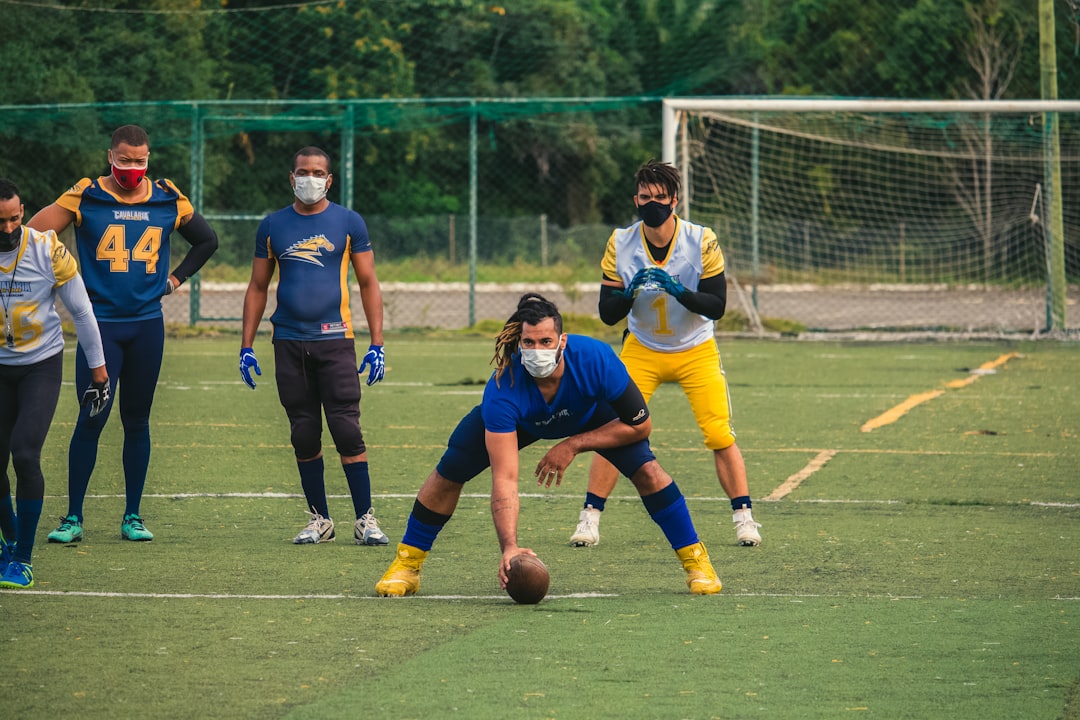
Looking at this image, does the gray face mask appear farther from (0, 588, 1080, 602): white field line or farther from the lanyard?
(0, 588, 1080, 602): white field line

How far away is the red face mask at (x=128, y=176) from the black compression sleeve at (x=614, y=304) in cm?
244

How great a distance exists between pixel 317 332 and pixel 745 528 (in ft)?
7.84

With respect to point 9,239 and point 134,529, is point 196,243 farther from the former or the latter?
point 9,239

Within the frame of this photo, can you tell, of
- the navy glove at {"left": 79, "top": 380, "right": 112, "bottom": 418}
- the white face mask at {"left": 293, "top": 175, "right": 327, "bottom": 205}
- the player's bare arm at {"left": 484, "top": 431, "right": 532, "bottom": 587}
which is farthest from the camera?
the white face mask at {"left": 293, "top": 175, "right": 327, "bottom": 205}

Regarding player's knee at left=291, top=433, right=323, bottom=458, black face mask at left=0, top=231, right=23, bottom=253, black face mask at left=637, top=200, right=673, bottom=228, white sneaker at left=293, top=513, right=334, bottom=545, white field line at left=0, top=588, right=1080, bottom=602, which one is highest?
black face mask at left=637, top=200, right=673, bottom=228

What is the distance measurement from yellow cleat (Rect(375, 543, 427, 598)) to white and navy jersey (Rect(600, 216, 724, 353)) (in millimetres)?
2040

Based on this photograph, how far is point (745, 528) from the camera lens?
27.2ft

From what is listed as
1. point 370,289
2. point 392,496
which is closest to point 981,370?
point 392,496

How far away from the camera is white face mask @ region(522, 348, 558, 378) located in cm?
658

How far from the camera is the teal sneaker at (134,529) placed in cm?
839

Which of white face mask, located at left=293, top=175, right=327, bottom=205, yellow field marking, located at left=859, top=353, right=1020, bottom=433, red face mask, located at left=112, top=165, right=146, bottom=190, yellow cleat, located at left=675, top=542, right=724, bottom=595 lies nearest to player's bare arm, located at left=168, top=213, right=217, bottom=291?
red face mask, located at left=112, top=165, right=146, bottom=190

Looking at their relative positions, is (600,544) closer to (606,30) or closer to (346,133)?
(346,133)

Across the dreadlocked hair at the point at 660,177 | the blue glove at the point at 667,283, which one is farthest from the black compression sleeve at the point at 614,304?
the dreadlocked hair at the point at 660,177

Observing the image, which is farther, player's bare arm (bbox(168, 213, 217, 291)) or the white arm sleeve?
player's bare arm (bbox(168, 213, 217, 291))
